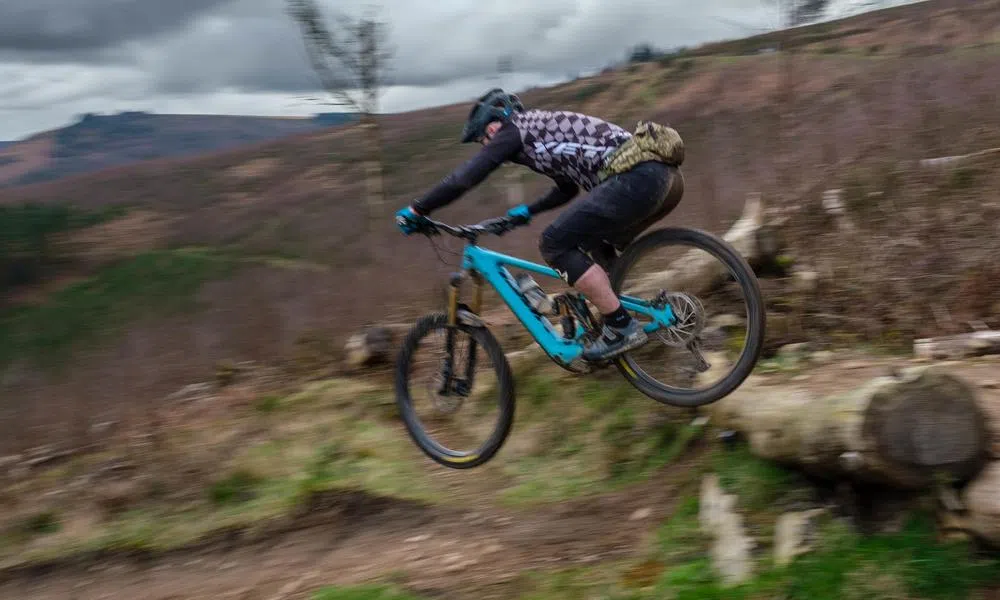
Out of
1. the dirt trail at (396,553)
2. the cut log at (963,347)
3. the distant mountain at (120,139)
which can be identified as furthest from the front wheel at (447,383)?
the distant mountain at (120,139)

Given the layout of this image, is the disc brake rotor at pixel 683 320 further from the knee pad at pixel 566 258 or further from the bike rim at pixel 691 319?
the knee pad at pixel 566 258

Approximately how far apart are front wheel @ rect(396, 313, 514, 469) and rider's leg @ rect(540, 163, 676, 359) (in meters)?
0.61

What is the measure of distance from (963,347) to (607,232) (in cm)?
192

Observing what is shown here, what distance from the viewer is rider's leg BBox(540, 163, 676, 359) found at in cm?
393

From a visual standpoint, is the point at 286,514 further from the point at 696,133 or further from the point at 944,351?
the point at 696,133

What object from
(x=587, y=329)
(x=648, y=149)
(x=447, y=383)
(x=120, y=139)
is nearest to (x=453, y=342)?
(x=447, y=383)

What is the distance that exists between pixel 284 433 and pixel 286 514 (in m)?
1.08

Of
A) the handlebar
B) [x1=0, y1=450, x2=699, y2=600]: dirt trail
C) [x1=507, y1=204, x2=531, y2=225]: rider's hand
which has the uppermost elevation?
[x1=507, y1=204, x2=531, y2=225]: rider's hand

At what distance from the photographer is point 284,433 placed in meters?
5.97

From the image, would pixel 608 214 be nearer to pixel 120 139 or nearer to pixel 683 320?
pixel 683 320

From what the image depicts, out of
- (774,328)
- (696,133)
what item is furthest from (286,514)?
(696,133)

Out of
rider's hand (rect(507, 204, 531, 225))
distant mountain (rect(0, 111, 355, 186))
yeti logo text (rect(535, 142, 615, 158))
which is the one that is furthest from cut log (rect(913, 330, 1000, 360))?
distant mountain (rect(0, 111, 355, 186))

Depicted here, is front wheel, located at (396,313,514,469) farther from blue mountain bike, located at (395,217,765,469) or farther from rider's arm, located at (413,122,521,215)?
rider's arm, located at (413,122,521,215)

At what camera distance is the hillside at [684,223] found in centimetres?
518
